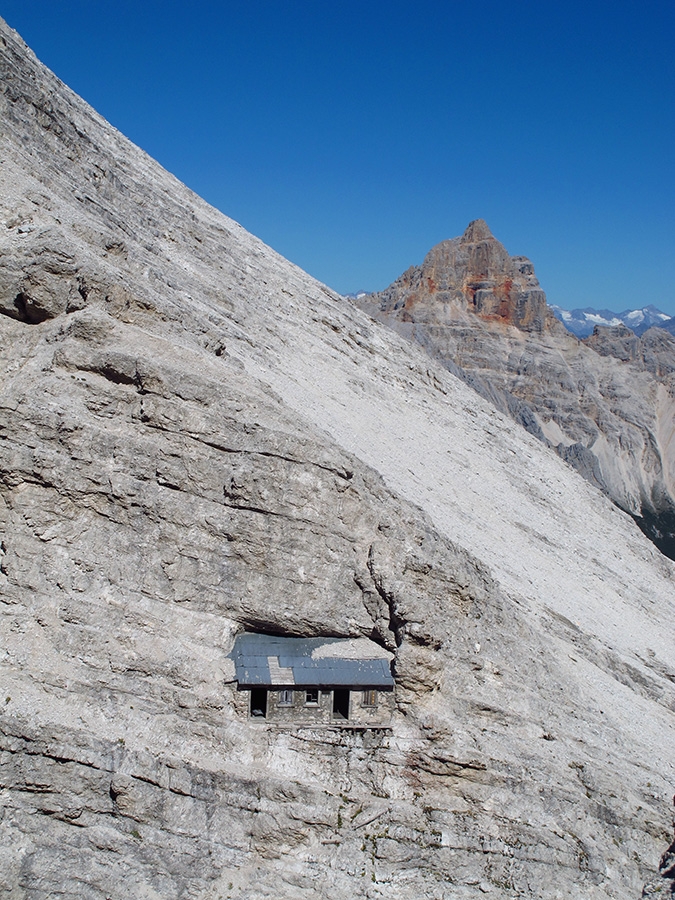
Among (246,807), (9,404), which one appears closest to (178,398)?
(9,404)

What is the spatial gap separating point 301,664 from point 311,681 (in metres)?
0.49

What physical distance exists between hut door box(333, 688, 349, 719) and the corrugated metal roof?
1.41ft

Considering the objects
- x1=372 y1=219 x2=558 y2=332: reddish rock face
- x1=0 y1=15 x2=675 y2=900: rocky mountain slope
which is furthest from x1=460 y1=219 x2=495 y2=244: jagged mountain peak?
x1=0 y1=15 x2=675 y2=900: rocky mountain slope

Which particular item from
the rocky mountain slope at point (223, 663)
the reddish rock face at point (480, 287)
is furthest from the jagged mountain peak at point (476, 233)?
the rocky mountain slope at point (223, 663)

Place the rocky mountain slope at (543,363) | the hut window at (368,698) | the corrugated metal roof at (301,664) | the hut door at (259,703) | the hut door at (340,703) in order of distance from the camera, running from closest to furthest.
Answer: the corrugated metal roof at (301,664) < the hut door at (259,703) < the hut door at (340,703) < the hut window at (368,698) < the rocky mountain slope at (543,363)

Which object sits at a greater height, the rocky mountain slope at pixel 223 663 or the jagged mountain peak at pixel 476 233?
the jagged mountain peak at pixel 476 233

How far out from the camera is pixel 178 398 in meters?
18.6

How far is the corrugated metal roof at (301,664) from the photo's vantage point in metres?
17.3

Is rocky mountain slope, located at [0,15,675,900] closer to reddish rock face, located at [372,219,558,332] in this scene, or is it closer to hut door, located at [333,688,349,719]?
hut door, located at [333,688,349,719]

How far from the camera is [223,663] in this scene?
56.6ft

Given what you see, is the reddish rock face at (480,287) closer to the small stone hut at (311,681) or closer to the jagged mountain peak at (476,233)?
the jagged mountain peak at (476,233)

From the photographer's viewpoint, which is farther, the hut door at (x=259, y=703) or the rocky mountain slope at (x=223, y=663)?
the hut door at (x=259, y=703)

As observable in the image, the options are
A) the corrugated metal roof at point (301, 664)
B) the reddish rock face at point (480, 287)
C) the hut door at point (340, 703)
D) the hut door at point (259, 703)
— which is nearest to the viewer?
the corrugated metal roof at point (301, 664)

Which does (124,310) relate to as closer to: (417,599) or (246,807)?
(417,599)
